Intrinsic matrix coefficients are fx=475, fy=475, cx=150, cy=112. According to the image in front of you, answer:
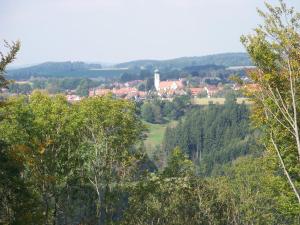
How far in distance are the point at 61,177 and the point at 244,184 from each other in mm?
12986

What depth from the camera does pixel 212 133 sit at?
14138 cm

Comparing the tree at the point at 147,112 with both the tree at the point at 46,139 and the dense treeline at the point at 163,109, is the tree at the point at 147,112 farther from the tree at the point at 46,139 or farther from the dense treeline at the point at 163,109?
the tree at the point at 46,139

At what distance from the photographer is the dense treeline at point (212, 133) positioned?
132 metres

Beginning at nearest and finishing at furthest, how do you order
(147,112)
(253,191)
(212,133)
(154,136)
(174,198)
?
(174,198), (253,191), (212,133), (154,136), (147,112)

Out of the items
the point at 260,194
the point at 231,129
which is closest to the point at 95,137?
the point at 260,194

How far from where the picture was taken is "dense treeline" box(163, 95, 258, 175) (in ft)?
434

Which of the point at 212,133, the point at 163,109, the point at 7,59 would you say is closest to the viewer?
the point at 7,59

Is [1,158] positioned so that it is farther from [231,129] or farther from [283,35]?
[231,129]

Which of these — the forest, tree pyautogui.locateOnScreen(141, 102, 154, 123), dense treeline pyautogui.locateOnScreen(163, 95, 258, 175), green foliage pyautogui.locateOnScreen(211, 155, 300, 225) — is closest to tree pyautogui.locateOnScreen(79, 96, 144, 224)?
the forest

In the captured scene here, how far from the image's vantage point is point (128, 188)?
21.9 m

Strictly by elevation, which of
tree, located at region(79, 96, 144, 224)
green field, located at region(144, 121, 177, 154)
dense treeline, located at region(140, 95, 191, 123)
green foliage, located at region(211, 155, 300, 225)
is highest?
tree, located at region(79, 96, 144, 224)

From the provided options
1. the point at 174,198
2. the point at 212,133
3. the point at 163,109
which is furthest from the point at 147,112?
the point at 174,198

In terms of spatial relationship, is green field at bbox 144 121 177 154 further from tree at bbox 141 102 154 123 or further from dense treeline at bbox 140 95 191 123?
dense treeline at bbox 140 95 191 123

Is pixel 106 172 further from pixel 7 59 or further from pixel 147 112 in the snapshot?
pixel 147 112
